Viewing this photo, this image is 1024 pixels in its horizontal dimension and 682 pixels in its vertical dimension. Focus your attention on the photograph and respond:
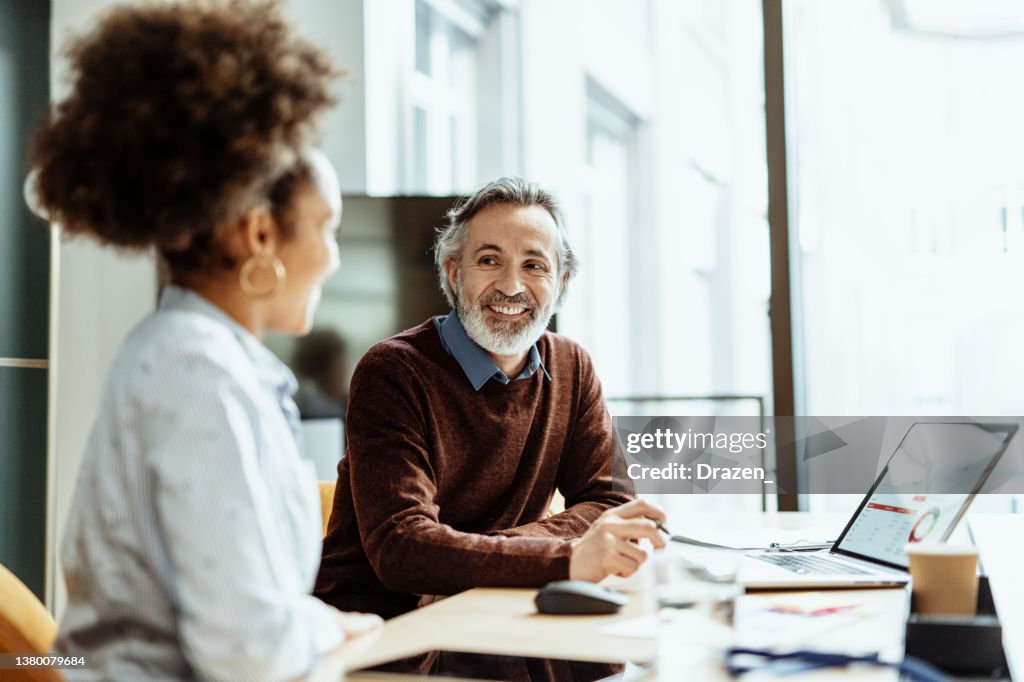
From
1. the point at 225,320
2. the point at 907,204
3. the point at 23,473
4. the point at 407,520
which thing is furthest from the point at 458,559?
the point at 907,204

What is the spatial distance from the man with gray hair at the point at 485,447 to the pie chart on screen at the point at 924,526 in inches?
14.5

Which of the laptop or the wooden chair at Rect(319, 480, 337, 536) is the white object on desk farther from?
the wooden chair at Rect(319, 480, 337, 536)

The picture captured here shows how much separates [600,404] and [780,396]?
1.58 metres

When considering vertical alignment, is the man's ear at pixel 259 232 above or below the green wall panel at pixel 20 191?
below

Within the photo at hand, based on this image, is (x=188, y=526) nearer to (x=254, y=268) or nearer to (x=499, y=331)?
(x=254, y=268)

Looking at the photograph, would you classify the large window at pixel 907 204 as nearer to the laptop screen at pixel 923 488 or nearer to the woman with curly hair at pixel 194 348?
the laptop screen at pixel 923 488

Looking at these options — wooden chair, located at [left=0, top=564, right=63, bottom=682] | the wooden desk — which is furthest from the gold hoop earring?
wooden chair, located at [left=0, top=564, right=63, bottom=682]

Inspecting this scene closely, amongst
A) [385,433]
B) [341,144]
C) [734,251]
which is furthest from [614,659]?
[734,251]

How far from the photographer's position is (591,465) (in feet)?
6.12

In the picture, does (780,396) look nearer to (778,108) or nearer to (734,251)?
(778,108)

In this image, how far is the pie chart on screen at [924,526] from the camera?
1.34 m

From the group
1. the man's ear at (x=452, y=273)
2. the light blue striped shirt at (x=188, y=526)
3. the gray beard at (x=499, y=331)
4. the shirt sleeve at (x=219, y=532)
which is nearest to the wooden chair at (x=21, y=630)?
the light blue striped shirt at (x=188, y=526)

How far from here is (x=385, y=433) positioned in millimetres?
1597

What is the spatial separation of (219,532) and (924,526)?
39.6 inches
